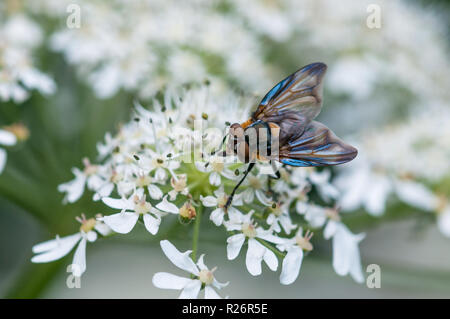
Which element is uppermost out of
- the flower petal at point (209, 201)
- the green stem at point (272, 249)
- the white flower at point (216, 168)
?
the white flower at point (216, 168)

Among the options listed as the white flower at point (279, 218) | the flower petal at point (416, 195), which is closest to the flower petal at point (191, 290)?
the white flower at point (279, 218)

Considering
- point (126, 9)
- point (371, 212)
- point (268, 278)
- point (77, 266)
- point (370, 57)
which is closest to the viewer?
point (77, 266)

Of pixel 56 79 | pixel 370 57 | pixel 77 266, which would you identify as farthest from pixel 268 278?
pixel 77 266

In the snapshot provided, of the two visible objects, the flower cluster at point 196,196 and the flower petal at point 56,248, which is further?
the flower petal at point 56,248

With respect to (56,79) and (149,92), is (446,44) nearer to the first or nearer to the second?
(149,92)

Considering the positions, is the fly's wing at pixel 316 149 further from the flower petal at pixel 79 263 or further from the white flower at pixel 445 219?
the white flower at pixel 445 219
